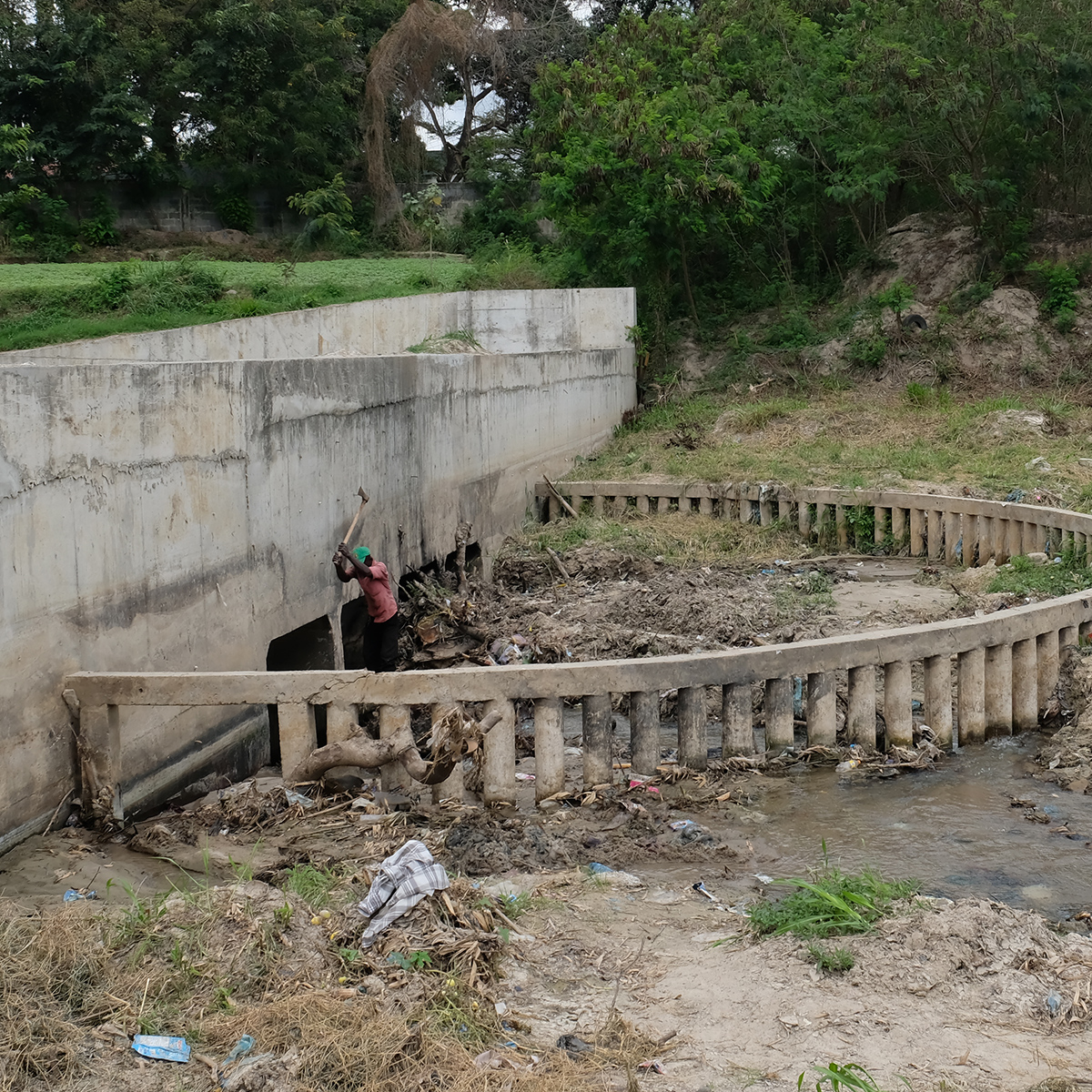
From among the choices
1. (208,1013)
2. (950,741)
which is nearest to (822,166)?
(950,741)

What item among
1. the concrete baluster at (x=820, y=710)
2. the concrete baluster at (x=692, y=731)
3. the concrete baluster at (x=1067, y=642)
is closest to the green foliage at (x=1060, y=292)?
the concrete baluster at (x=1067, y=642)

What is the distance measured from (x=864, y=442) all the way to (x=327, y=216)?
15.8 m

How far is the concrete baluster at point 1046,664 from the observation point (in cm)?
866

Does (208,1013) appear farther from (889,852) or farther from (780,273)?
(780,273)

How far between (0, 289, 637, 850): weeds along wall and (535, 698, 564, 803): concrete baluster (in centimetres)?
231

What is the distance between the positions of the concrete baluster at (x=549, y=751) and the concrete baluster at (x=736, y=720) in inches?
47.1

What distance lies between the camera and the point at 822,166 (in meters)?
21.4

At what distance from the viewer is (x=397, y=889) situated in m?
4.92

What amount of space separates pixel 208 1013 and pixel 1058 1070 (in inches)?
117

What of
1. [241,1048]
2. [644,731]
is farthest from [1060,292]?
[241,1048]

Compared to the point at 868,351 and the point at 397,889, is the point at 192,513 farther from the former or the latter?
the point at 868,351

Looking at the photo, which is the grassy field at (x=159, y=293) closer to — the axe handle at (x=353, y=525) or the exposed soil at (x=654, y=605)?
the exposed soil at (x=654, y=605)

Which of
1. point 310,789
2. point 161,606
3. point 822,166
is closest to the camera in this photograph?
point 310,789

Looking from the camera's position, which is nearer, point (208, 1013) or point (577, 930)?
point (208, 1013)
